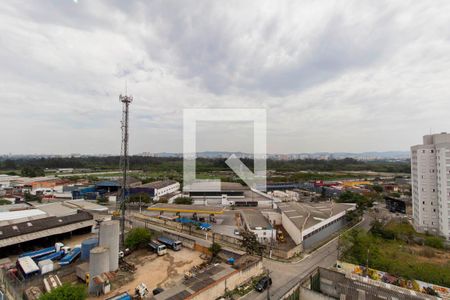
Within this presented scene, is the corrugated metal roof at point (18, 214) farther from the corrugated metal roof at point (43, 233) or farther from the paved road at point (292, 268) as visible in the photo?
the paved road at point (292, 268)

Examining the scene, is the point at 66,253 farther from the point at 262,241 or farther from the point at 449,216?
the point at 449,216

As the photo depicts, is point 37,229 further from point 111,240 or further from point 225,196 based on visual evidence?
point 225,196

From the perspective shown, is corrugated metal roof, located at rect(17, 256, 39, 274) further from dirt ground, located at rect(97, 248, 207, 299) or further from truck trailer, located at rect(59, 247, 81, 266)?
dirt ground, located at rect(97, 248, 207, 299)

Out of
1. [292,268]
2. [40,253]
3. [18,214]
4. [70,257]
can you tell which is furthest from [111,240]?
[18,214]

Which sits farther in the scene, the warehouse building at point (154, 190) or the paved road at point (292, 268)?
the warehouse building at point (154, 190)

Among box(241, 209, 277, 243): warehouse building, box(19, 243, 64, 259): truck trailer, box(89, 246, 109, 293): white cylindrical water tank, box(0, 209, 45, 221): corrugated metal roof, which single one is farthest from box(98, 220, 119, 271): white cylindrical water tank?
box(0, 209, 45, 221): corrugated metal roof

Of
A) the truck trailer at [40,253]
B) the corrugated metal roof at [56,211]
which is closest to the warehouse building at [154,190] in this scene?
the corrugated metal roof at [56,211]
